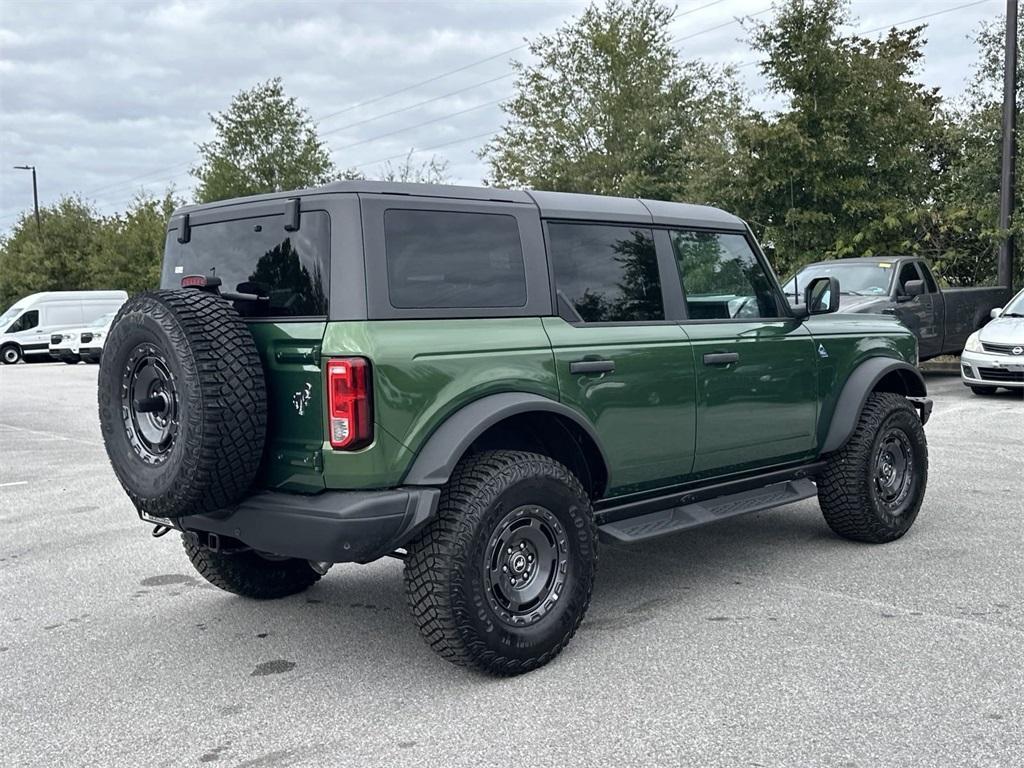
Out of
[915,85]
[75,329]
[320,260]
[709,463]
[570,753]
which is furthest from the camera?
[75,329]

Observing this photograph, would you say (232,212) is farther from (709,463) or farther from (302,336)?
(709,463)

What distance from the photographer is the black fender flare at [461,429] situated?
153 inches

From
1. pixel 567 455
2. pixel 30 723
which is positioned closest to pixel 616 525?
pixel 567 455

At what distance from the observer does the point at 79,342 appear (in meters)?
29.8

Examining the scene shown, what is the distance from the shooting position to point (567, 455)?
4602 mm

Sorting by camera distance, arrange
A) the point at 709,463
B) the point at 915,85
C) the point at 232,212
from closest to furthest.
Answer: the point at 232,212 → the point at 709,463 → the point at 915,85

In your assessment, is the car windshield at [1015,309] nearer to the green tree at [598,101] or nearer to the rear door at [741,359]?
the rear door at [741,359]

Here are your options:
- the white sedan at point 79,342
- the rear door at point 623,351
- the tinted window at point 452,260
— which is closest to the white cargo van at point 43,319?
the white sedan at point 79,342

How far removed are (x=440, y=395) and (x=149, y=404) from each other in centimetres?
115

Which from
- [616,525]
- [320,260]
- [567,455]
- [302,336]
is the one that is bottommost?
[616,525]

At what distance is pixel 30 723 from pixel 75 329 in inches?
1148

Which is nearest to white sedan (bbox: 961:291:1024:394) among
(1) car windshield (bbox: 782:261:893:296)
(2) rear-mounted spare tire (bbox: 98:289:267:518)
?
(1) car windshield (bbox: 782:261:893:296)

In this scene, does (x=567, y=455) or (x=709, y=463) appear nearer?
(x=567, y=455)

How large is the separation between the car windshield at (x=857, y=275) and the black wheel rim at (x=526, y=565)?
411 inches
